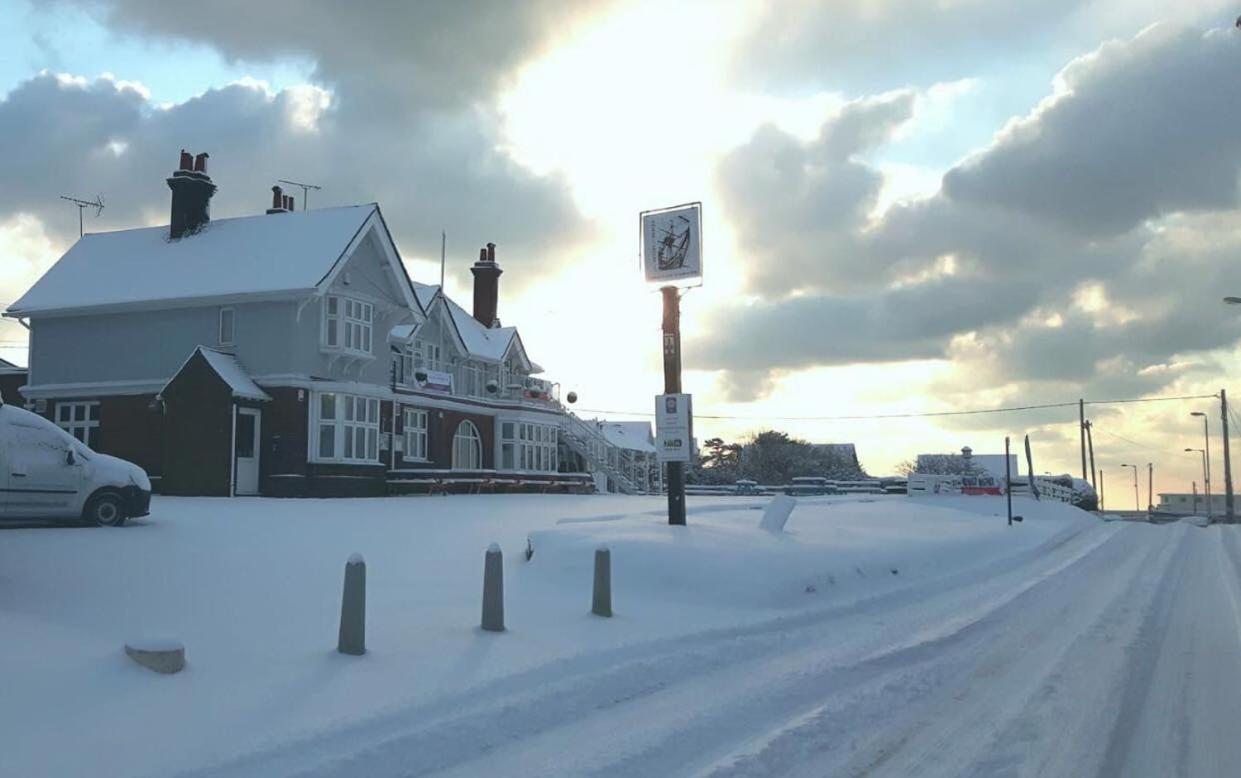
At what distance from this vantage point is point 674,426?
1823 centimetres

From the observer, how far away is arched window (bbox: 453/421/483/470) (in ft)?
130

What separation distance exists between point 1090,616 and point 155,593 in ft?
36.8

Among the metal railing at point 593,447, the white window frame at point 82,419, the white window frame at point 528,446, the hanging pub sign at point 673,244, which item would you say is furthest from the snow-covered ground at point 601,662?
the metal railing at point 593,447

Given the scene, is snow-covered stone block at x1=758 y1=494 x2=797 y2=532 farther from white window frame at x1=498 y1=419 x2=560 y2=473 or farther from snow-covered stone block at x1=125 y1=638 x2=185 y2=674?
white window frame at x1=498 y1=419 x2=560 y2=473

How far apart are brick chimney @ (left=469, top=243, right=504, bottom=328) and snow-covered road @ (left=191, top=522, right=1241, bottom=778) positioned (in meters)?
40.4

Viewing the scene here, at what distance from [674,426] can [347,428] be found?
16.6 meters

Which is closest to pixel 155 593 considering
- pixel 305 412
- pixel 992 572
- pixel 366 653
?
pixel 366 653

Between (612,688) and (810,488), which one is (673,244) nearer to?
(612,688)

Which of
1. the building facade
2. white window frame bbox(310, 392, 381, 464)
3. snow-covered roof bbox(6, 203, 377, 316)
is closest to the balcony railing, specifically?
the building facade

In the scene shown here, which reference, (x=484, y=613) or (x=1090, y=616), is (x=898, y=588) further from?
(x=484, y=613)

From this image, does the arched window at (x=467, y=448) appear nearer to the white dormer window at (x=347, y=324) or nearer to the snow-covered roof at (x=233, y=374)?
the white dormer window at (x=347, y=324)

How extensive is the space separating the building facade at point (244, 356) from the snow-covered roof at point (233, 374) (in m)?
0.08

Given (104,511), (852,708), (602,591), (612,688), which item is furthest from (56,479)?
(852,708)

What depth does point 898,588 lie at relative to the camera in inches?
582
